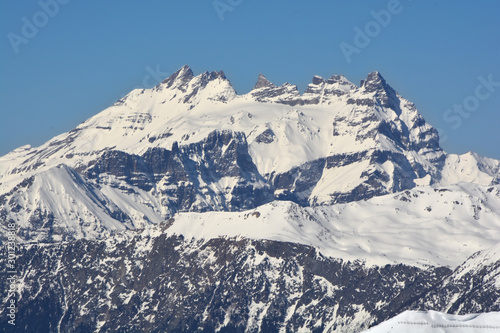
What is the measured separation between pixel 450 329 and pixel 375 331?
9587 mm

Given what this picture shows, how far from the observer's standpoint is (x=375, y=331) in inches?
7643

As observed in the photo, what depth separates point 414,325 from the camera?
194m

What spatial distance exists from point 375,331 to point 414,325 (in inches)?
199

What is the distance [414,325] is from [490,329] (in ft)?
31.5

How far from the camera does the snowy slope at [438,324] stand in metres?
192

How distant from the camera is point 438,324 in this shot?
19362 cm

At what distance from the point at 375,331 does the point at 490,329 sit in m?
14.6

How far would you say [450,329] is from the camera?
192 meters

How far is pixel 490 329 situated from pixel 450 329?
5.02 meters

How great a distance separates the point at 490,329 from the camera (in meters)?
192

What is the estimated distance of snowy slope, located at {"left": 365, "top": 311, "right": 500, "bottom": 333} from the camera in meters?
192
